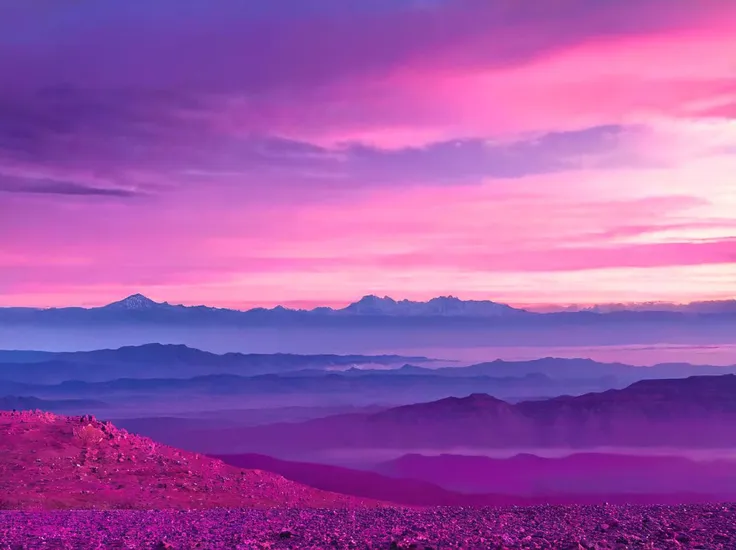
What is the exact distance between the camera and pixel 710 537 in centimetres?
1888

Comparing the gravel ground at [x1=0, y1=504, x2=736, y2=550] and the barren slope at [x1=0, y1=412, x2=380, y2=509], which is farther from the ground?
the gravel ground at [x1=0, y1=504, x2=736, y2=550]

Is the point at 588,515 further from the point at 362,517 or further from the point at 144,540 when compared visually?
the point at 144,540

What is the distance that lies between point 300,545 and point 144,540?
147 inches

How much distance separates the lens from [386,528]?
19656 mm

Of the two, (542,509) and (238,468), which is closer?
(542,509)

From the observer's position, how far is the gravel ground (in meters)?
17.7

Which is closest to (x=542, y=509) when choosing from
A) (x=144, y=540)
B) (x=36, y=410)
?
(x=144, y=540)

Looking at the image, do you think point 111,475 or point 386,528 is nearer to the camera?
point 386,528

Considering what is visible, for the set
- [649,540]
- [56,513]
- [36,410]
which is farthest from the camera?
[36,410]

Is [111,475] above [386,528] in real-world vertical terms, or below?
below

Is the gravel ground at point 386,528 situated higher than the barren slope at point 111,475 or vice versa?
the gravel ground at point 386,528

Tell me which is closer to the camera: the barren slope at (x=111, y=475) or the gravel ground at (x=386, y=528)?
the gravel ground at (x=386, y=528)

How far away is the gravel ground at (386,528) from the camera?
58.0 ft

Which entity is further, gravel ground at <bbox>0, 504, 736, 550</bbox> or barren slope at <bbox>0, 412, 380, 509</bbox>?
barren slope at <bbox>0, 412, 380, 509</bbox>
